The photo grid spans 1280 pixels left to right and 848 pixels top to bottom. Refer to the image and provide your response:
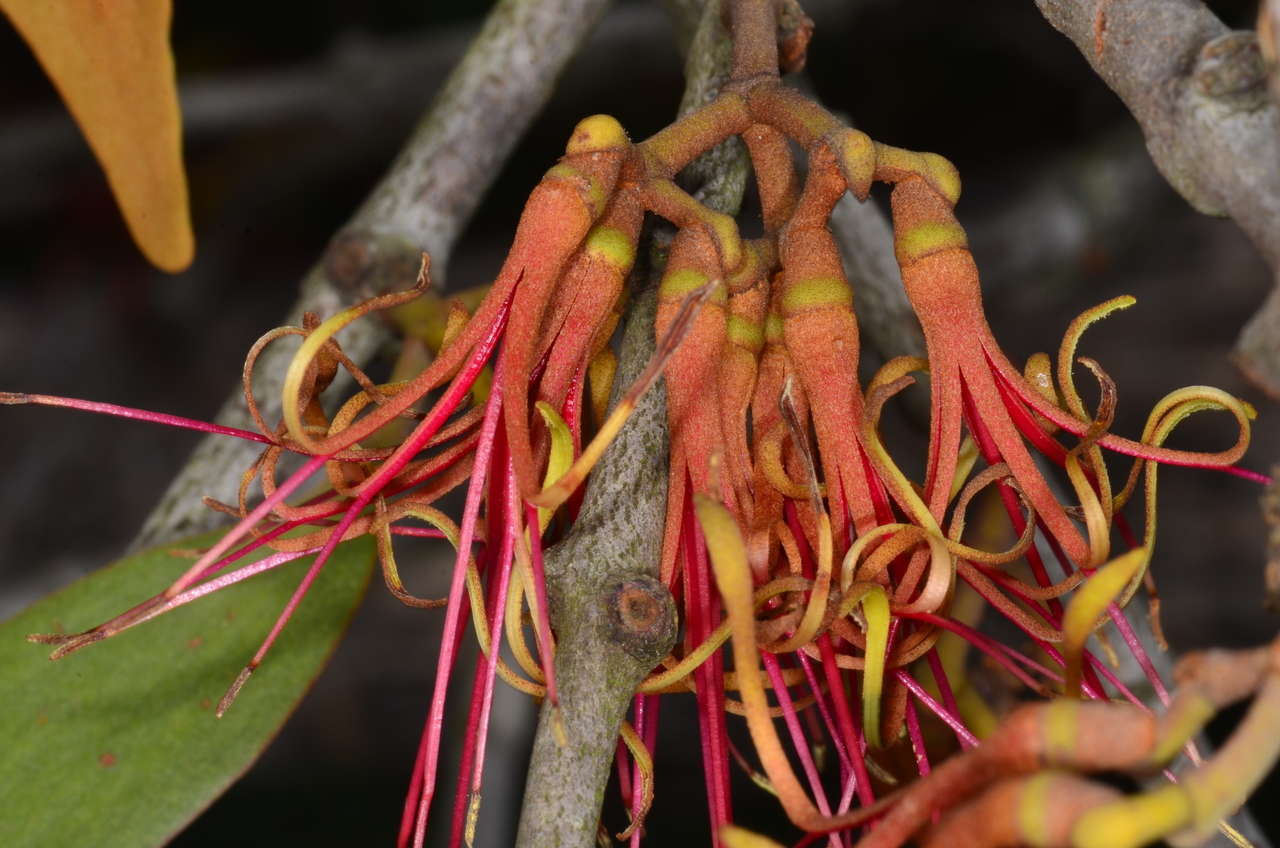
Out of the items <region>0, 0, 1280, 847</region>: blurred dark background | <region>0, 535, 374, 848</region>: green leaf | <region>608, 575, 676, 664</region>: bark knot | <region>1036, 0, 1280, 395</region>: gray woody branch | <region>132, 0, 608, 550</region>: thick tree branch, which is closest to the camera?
<region>1036, 0, 1280, 395</region>: gray woody branch

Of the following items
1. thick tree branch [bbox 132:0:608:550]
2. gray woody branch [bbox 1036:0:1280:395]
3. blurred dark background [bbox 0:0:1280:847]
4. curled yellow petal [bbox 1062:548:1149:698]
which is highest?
gray woody branch [bbox 1036:0:1280:395]

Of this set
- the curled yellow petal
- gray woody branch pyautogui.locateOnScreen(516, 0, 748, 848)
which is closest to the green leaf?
gray woody branch pyautogui.locateOnScreen(516, 0, 748, 848)

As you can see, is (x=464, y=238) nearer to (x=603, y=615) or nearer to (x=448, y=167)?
(x=448, y=167)

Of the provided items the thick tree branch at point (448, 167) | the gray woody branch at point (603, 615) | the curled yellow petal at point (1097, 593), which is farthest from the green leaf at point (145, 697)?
the curled yellow petal at point (1097, 593)

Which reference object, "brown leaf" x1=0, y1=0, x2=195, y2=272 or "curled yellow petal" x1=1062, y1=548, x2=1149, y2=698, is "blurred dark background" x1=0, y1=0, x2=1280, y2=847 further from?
"curled yellow petal" x1=1062, y1=548, x2=1149, y2=698

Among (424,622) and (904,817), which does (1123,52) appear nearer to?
(904,817)

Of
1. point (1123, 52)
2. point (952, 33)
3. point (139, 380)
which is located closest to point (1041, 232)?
point (952, 33)

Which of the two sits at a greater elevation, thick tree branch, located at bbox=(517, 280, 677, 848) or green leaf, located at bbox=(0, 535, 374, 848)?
thick tree branch, located at bbox=(517, 280, 677, 848)

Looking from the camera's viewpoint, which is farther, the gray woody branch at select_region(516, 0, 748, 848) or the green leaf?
the green leaf
